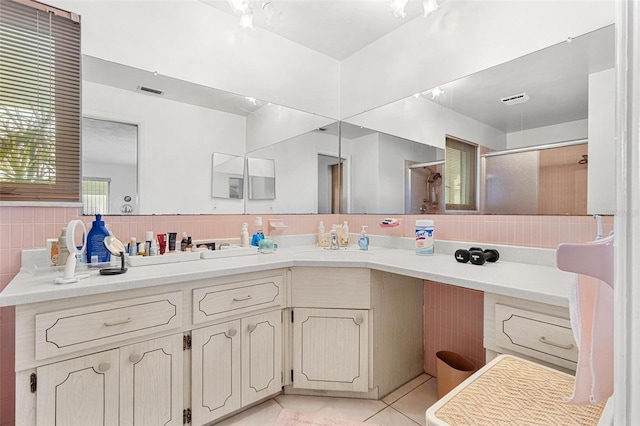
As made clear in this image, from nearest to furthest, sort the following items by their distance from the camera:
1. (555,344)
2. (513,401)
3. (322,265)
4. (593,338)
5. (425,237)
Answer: (593,338) → (513,401) → (555,344) → (322,265) → (425,237)

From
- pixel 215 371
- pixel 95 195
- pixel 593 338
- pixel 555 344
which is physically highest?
pixel 95 195

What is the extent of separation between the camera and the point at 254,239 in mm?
2061

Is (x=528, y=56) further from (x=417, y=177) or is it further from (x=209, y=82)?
(x=209, y=82)

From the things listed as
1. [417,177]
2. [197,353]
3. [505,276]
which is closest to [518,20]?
[417,177]

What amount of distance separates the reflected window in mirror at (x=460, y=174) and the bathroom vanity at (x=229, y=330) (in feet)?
1.11

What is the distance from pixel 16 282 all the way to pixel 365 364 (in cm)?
158

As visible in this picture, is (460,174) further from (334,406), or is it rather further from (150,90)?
(150,90)

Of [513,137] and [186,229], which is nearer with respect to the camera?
[513,137]

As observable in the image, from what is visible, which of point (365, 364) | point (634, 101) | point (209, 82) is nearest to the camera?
point (634, 101)

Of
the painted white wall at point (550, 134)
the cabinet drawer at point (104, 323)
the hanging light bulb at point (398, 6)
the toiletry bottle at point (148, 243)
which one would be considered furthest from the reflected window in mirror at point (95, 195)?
the painted white wall at point (550, 134)

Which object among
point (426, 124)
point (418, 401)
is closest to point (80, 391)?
point (418, 401)

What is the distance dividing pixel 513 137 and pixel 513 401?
1.27 meters

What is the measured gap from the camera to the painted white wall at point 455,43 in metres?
1.47

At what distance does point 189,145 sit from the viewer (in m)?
1.90
